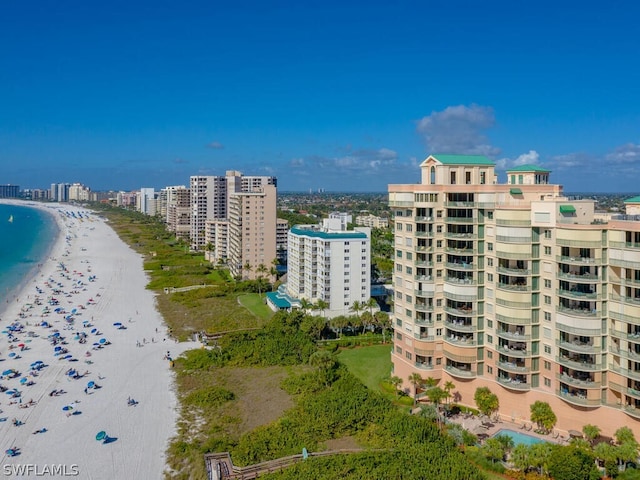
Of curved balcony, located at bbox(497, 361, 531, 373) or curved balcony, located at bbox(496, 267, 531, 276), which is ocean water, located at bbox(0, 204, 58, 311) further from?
curved balcony, located at bbox(496, 267, 531, 276)

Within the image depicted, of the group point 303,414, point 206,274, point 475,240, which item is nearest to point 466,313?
point 475,240

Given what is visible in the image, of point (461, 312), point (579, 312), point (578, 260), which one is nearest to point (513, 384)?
point (461, 312)

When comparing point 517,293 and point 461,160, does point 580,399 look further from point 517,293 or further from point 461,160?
point 461,160

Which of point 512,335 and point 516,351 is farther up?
point 512,335

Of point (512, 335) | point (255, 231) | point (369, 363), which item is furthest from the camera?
point (255, 231)

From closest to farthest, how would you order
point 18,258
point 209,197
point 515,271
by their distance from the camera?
1. point 515,271
2. point 18,258
3. point 209,197

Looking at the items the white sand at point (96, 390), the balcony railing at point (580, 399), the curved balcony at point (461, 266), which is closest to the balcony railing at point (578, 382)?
the balcony railing at point (580, 399)

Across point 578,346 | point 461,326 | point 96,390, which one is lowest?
point 96,390

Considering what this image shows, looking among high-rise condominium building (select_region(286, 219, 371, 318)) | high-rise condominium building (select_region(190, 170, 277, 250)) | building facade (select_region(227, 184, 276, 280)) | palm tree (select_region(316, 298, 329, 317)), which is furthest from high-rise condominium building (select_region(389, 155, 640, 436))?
high-rise condominium building (select_region(190, 170, 277, 250))
